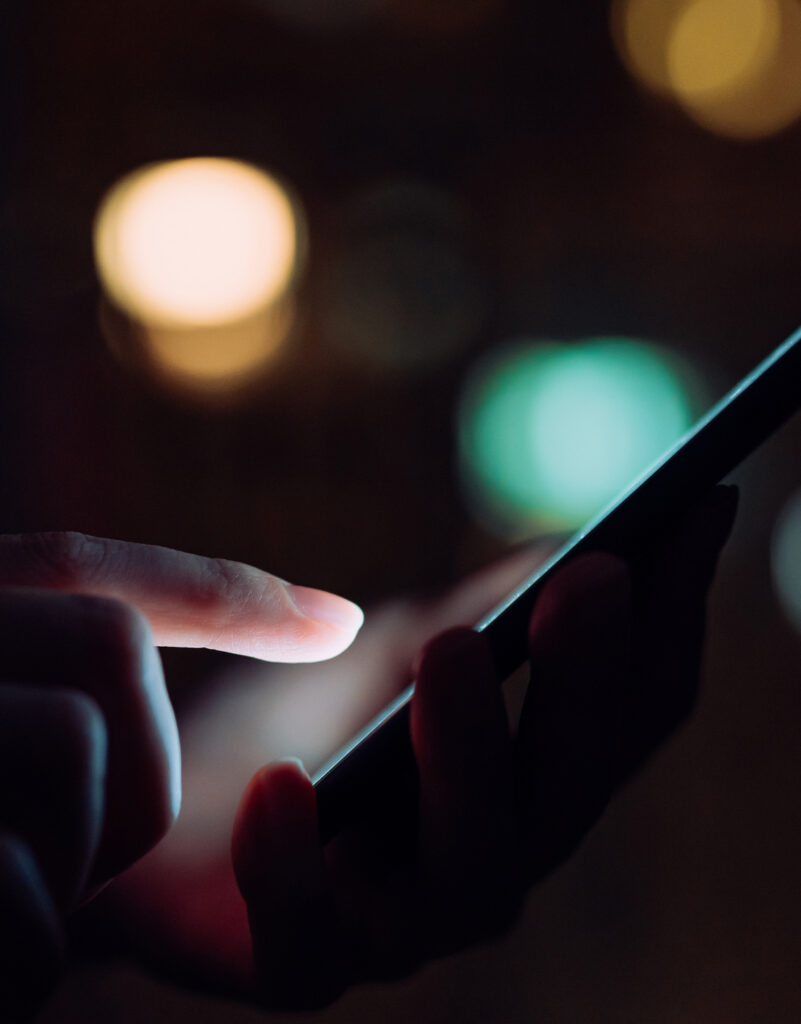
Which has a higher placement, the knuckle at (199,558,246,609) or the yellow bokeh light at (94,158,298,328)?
the yellow bokeh light at (94,158,298,328)

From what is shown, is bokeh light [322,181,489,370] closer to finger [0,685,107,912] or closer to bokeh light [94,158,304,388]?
bokeh light [94,158,304,388]

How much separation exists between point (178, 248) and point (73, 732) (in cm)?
57

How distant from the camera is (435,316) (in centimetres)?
62

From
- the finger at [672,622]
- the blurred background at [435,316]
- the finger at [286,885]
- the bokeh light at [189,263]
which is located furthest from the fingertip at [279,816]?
the bokeh light at [189,263]

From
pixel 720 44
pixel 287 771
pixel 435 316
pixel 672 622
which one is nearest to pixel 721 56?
pixel 720 44

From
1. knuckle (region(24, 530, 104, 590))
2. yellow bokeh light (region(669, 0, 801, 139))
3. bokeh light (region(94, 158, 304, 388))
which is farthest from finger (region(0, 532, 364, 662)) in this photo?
yellow bokeh light (region(669, 0, 801, 139))

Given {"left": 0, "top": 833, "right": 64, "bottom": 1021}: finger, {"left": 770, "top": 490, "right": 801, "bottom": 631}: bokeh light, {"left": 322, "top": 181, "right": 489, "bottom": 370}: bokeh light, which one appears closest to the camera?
{"left": 0, "top": 833, "right": 64, "bottom": 1021}: finger

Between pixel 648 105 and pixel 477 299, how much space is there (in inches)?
8.1

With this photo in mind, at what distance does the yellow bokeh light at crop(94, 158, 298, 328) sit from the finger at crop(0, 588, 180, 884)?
0.49m

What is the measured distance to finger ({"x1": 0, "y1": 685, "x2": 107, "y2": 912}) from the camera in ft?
0.56

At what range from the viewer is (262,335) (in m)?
0.62

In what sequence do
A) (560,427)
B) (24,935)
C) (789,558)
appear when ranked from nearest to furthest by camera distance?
(24,935), (789,558), (560,427)

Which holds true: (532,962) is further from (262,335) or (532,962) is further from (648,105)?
(648,105)

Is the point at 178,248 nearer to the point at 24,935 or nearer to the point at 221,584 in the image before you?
the point at 221,584
